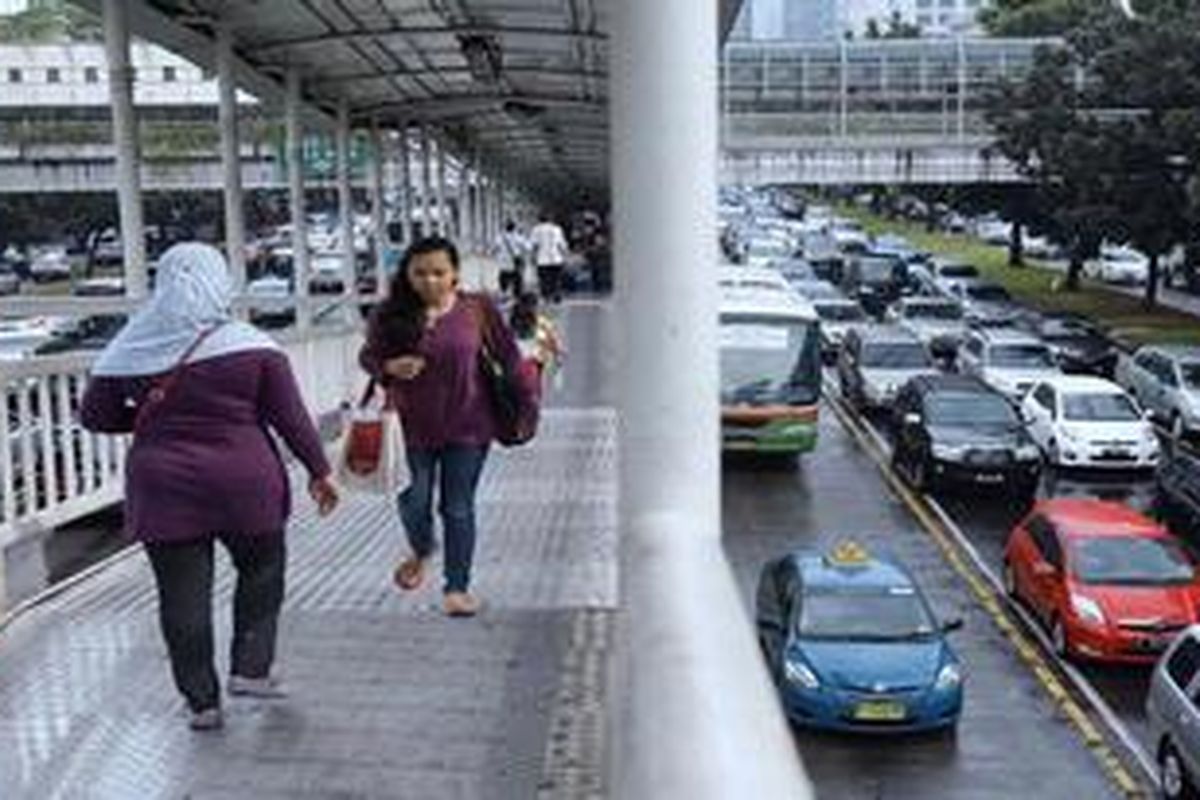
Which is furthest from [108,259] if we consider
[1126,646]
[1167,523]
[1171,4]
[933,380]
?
[1126,646]

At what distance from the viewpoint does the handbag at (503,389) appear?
7305 mm

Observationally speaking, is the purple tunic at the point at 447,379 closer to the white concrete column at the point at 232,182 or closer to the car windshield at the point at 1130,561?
the white concrete column at the point at 232,182

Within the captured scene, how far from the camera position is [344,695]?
668 centimetres

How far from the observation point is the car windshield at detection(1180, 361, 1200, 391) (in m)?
35.9

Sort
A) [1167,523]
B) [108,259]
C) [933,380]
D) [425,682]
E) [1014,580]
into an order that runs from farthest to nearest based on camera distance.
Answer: [108,259] → [933,380] → [1167,523] → [1014,580] → [425,682]

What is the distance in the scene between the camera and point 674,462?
16.6ft

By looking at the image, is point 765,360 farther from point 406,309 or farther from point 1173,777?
point 406,309

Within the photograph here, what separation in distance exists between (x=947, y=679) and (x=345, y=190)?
13.6 meters

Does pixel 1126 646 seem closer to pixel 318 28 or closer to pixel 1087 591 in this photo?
pixel 1087 591

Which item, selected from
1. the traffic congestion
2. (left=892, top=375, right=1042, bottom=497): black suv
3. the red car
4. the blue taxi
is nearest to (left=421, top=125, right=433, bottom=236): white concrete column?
the traffic congestion

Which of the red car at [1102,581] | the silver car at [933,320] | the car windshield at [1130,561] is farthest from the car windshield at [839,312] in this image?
the car windshield at [1130,561]

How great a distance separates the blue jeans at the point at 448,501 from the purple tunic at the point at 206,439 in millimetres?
1624

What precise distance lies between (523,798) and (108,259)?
84.0 metres

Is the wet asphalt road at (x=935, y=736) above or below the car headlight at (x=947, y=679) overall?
below
